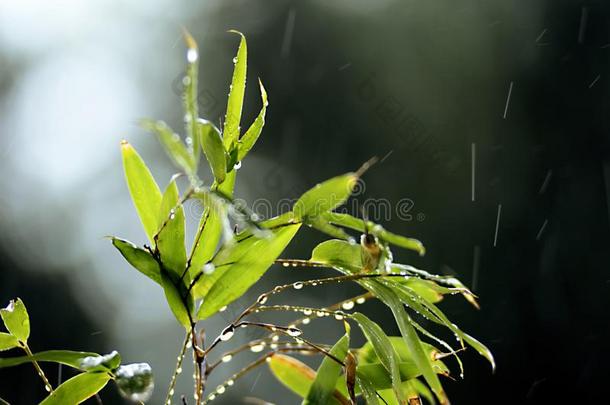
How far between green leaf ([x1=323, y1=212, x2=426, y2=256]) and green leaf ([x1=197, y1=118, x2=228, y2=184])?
0.37 feet

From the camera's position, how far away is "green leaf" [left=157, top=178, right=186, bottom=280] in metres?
0.64

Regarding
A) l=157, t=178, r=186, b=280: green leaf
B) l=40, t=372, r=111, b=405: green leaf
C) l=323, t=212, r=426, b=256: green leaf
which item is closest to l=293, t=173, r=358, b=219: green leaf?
l=323, t=212, r=426, b=256: green leaf

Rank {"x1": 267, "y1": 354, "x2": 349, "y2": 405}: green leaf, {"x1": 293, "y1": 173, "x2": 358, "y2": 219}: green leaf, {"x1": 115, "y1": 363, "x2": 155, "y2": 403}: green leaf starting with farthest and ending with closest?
{"x1": 267, "y1": 354, "x2": 349, "y2": 405}: green leaf → {"x1": 293, "y1": 173, "x2": 358, "y2": 219}: green leaf → {"x1": 115, "y1": 363, "x2": 155, "y2": 403}: green leaf

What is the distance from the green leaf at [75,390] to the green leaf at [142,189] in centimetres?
16

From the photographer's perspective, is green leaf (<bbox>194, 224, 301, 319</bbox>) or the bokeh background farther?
the bokeh background

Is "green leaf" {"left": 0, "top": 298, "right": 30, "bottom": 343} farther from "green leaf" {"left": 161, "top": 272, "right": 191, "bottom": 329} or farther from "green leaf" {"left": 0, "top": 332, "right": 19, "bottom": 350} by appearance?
"green leaf" {"left": 161, "top": 272, "right": 191, "bottom": 329}

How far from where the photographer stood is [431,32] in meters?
3.54

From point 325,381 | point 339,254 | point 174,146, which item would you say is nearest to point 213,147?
point 174,146

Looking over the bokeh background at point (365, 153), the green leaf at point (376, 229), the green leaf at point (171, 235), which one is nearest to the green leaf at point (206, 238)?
the green leaf at point (171, 235)

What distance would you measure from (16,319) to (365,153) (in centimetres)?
268

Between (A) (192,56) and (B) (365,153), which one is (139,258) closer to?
(A) (192,56)

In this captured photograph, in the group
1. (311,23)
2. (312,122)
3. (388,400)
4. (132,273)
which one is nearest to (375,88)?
(312,122)

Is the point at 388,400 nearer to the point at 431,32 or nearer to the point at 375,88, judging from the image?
the point at 375,88

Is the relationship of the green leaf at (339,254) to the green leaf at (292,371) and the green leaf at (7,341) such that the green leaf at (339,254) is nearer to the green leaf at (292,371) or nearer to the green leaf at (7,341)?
the green leaf at (292,371)
